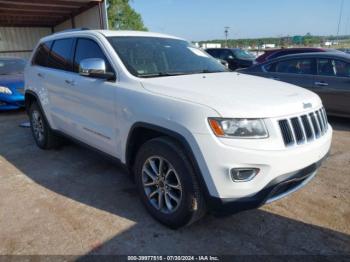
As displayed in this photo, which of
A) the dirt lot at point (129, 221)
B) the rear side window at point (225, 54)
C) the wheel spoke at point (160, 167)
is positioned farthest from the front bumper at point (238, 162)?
the rear side window at point (225, 54)

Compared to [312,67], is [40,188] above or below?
below

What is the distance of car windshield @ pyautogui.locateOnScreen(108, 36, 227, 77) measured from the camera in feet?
11.1

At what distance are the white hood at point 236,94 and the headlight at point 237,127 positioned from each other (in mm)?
41

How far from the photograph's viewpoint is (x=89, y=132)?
3797mm

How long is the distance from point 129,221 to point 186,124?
1.23m

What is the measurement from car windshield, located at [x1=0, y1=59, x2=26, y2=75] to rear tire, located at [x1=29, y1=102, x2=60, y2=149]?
4780 mm

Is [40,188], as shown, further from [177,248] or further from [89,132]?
[177,248]

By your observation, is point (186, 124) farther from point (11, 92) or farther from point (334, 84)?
point (11, 92)

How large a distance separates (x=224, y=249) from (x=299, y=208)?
107 centimetres

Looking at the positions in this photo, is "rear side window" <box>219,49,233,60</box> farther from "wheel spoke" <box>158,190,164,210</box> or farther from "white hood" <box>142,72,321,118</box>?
"wheel spoke" <box>158,190,164,210</box>

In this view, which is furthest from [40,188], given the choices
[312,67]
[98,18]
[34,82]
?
[98,18]

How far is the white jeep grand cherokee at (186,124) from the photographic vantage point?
2420 mm

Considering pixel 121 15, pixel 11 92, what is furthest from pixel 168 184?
pixel 121 15

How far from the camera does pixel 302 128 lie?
8.73ft
